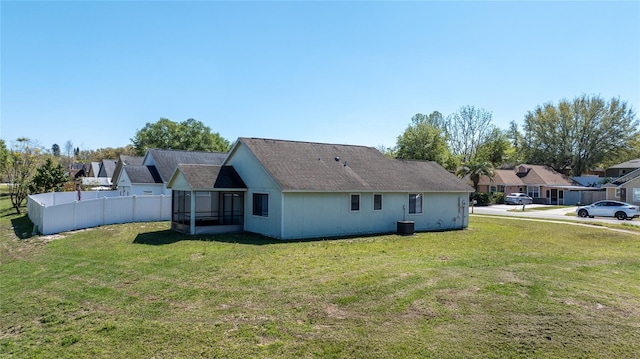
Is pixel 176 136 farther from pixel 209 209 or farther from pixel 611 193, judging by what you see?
pixel 611 193

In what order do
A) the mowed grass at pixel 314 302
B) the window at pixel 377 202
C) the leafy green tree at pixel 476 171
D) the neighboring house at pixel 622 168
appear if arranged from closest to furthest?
the mowed grass at pixel 314 302, the window at pixel 377 202, the leafy green tree at pixel 476 171, the neighboring house at pixel 622 168

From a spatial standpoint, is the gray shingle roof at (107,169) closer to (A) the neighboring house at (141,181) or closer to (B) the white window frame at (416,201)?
(A) the neighboring house at (141,181)

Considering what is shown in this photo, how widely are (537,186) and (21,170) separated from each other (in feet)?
194

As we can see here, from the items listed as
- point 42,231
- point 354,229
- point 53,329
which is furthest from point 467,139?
point 53,329

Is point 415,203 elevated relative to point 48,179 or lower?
lower

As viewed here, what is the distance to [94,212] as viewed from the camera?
20.5 meters

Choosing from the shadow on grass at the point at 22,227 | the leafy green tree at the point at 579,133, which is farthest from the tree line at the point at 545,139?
the shadow on grass at the point at 22,227

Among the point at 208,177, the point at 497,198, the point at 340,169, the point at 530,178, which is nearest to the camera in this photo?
the point at 208,177

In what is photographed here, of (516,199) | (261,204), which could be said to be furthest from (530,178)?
(261,204)

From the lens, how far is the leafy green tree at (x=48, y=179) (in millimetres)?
34997

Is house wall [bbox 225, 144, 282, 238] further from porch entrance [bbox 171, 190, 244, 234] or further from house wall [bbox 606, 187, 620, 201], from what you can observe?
house wall [bbox 606, 187, 620, 201]

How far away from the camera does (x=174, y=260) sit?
496 inches

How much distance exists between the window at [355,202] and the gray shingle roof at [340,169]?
474 millimetres

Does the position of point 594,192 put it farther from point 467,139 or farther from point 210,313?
point 210,313
